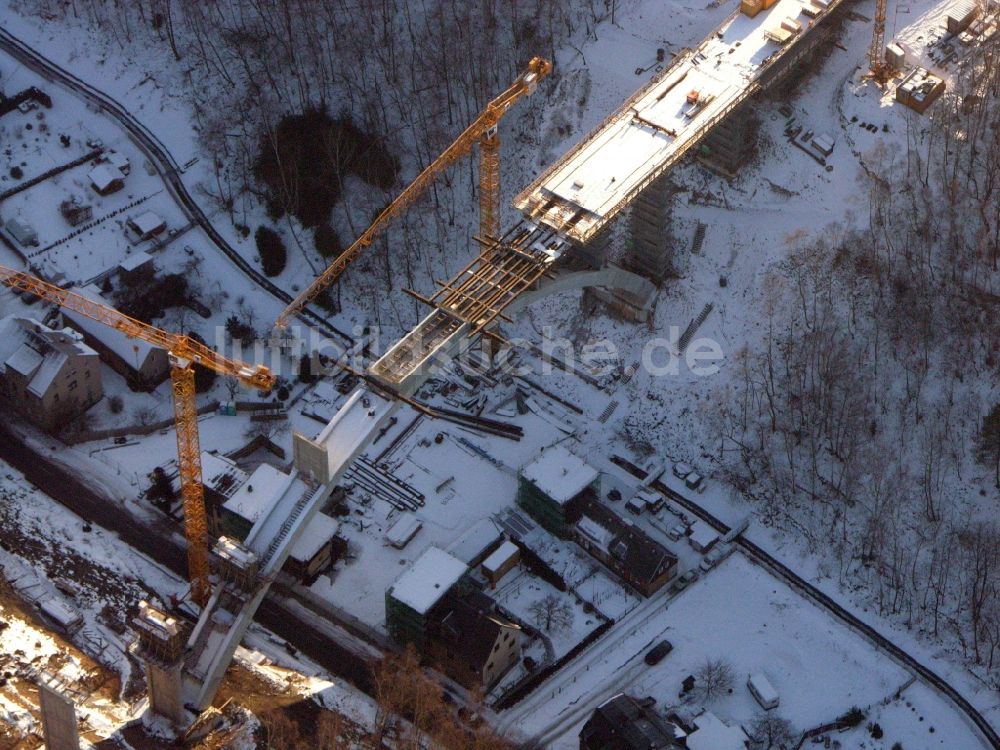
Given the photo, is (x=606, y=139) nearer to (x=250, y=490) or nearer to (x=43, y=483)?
(x=250, y=490)

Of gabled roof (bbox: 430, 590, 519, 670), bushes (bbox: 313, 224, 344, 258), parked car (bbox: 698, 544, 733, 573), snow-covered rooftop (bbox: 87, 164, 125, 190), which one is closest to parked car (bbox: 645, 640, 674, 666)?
parked car (bbox: 698, 544, 733, 573)

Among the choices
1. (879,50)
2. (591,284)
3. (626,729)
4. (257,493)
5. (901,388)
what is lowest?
(626,729)

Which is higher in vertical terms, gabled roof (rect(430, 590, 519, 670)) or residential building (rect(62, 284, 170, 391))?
residential building (rect(62, 284, 170, 391))

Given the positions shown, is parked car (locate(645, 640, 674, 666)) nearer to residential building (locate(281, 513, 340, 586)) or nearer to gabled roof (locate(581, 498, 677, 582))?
gabled roof (locate(581, 498, 677, 582))

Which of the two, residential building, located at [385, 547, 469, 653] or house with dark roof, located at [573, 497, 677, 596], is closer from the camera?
residential building, located at [385, 547, 469, 653]

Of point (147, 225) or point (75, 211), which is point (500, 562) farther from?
point (75, 211)

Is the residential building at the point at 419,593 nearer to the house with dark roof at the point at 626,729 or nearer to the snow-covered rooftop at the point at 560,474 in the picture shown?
the snow-covered rooftop at the point at 560,474

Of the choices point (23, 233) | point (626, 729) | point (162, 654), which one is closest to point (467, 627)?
point (626, 729)
